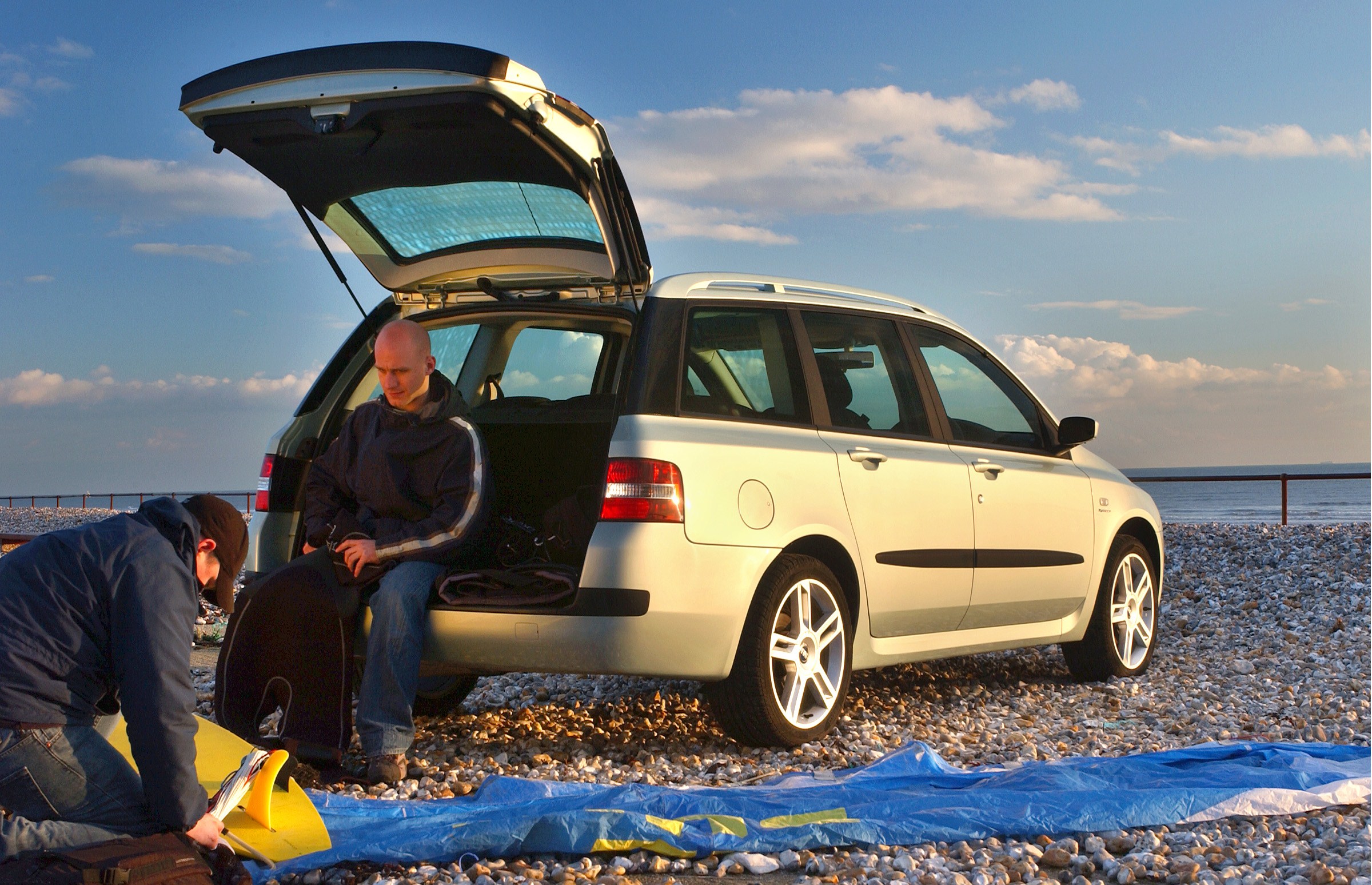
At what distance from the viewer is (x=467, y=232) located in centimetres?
541

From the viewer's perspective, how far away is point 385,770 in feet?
14.6

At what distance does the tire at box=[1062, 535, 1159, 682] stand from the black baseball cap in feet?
16.6

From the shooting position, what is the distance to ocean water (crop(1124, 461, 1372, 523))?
41344mm

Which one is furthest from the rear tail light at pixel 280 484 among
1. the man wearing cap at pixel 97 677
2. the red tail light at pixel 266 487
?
the man wearing cap at pixel 97 677

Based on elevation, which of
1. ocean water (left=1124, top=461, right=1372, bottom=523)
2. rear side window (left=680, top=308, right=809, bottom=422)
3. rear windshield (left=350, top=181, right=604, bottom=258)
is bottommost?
ocean water (left=1124, top=461, right=1372, bottom=523)

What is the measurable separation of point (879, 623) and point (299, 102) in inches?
122

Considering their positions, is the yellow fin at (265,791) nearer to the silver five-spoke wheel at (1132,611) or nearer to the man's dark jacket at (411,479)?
the man's dark jacket at (411,479)

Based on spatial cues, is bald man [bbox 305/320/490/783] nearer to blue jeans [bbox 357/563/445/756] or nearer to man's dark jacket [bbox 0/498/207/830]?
blue jeans [bbox 357/563/445/756]

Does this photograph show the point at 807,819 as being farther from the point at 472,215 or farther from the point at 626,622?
the point at 472,215

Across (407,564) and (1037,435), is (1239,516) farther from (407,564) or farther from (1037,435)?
(407,564)

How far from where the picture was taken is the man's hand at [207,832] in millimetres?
2951

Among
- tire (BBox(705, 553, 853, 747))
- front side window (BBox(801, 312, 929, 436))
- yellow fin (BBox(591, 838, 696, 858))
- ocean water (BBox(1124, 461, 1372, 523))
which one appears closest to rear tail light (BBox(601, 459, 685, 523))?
tire (BBox(705, 553, 853, 747))

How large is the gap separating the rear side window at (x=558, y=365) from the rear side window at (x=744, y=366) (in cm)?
86

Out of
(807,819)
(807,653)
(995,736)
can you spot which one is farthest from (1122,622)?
(807,819)
